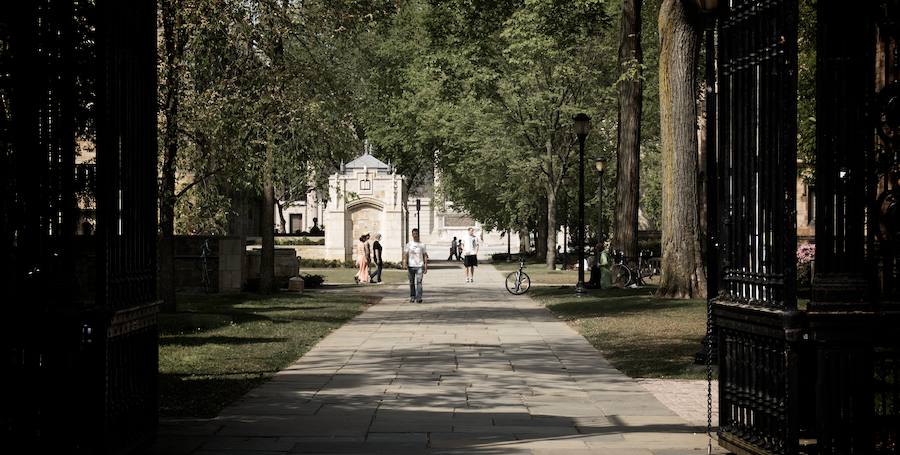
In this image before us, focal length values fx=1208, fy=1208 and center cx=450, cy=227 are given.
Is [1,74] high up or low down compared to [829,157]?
up

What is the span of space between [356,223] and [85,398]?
1901 inches

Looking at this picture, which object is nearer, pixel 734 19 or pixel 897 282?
pixel 897 282

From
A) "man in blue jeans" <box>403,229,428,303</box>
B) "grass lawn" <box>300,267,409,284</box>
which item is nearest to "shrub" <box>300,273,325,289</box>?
"grass lawn" <box>300,267,409,284</box>

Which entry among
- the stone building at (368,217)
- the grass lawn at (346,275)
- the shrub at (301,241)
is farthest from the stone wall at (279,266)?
the shrub at (301,241)

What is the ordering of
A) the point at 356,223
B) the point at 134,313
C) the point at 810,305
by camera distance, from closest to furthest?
the point at 810,305 < the point at 134,313 < the point at 356,223

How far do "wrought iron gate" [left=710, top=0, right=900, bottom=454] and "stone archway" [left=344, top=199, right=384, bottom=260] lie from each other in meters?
47.9

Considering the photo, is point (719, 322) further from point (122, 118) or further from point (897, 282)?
point (122, 118)

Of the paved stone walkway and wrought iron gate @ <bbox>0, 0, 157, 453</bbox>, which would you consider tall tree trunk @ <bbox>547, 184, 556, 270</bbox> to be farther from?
wrought iron gate @ <bbox>0, 0, 157, 453</bbox>

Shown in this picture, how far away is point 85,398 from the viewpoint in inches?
299

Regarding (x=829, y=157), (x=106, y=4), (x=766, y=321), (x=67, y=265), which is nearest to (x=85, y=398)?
(x=67, y=265)

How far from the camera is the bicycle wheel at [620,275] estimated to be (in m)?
32.2

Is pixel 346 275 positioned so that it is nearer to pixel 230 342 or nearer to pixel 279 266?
pixel 279 266

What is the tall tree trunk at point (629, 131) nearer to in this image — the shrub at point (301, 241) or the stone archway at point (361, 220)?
the stone archway at point (361, 220)

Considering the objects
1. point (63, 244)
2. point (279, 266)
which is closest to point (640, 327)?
point (63, 244)
